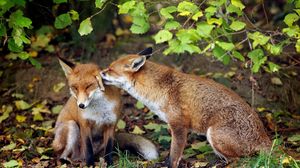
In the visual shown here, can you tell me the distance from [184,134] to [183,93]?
450 millimetres

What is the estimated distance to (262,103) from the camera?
26.5 feet

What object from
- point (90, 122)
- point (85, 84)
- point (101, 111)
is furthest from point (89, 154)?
point (85, 84)

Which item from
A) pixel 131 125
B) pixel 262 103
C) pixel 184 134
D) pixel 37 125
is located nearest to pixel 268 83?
pixel 262 103

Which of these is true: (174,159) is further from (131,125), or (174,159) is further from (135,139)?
(131,125)

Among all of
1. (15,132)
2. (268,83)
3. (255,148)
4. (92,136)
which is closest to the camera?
(255,148)

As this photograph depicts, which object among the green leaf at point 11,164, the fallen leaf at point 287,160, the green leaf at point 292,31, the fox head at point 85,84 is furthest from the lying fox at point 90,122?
the green leaf at point 292,31

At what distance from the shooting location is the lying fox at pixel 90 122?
622cm

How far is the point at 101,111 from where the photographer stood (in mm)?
6457

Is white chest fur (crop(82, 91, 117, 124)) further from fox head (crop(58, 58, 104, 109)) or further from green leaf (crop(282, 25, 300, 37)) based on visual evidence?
green leaf (crop(282, 25, 300, 37))

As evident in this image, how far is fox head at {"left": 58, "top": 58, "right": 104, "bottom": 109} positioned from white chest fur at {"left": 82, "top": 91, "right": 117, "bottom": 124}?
6.7 inches

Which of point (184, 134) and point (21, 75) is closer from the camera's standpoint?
point (184, 134)

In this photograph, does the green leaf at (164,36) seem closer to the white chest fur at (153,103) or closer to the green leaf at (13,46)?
the white chest fur at (153,103)

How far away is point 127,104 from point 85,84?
2.23m

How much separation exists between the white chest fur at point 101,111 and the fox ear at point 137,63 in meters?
0.48
